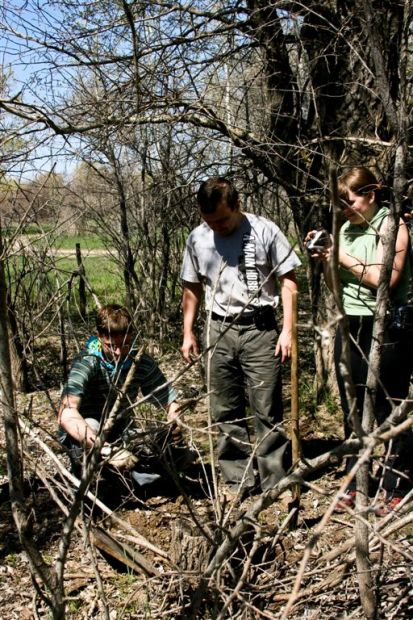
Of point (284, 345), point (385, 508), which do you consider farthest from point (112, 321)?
point (385, 508)

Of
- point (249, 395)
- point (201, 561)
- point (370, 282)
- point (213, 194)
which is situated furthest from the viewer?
point (249, 395)

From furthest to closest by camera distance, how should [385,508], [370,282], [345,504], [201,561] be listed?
[370,282], [345,504], [201,561], [385,508]

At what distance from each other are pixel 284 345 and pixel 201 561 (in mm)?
1245

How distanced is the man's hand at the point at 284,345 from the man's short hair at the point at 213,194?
74cm

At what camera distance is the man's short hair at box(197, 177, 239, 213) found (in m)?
3.29

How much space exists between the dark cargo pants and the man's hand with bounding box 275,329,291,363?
2.0 inches

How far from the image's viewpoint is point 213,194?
3289 mm

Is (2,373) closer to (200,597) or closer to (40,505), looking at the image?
(200,597)

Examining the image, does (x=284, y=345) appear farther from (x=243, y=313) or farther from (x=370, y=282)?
(x=370, y=282)

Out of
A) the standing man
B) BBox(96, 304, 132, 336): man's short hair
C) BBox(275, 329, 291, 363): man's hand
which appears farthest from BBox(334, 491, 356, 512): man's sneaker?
BBox(96, 304, 132, 336): man's short hair

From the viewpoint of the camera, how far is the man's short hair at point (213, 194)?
10.8ft

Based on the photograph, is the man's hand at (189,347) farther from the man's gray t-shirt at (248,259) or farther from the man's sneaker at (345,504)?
the man's sneaker at (345,504)

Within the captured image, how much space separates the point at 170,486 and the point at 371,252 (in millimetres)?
1815

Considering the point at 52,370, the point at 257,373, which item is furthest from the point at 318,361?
the point at 52,370
